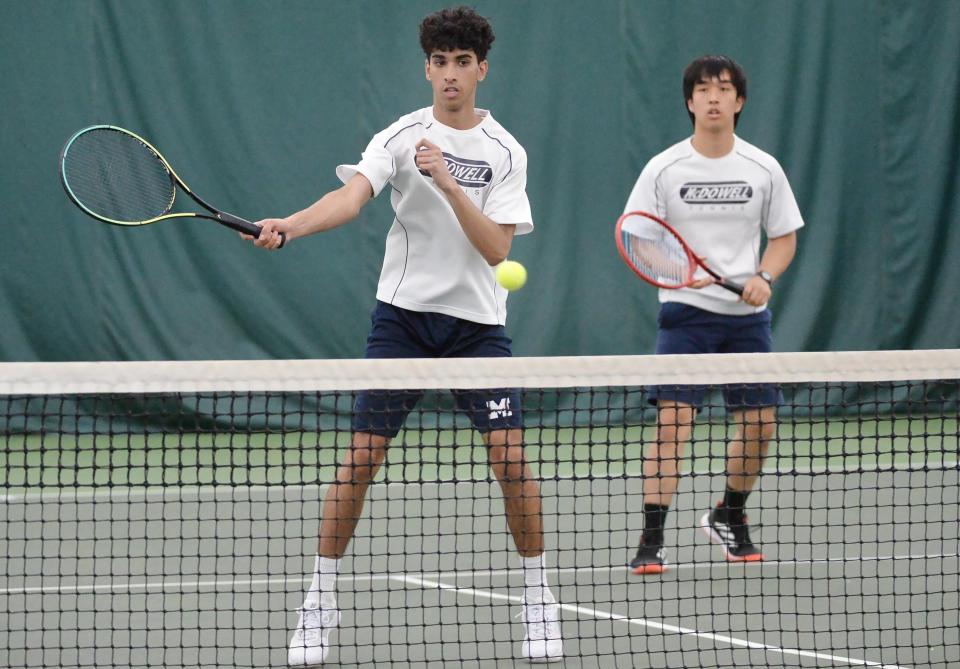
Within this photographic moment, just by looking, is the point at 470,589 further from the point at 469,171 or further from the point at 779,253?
the point at 779,253

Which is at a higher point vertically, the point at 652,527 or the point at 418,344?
the point at 418,344

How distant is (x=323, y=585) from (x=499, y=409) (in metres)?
0.53

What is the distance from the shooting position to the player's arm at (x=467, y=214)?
265 centimetres

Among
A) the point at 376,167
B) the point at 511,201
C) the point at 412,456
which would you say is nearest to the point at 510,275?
the point at 511,201

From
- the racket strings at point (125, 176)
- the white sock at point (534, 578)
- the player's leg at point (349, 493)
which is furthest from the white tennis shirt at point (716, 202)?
the racket strings at point (125, 176)

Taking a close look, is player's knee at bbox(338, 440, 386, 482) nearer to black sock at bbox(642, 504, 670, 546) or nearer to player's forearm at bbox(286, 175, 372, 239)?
player's forearm at bbox(286, 175, 372, 239)

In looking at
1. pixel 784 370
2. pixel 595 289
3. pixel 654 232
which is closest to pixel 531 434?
pixel 595 289

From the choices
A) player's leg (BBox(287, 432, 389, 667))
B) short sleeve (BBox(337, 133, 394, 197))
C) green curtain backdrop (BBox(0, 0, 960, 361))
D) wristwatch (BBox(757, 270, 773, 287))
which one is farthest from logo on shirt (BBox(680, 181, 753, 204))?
green curtain backdrop (BBox(0, 0, 960, 361))

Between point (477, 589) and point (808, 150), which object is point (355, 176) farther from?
point (808, 150)

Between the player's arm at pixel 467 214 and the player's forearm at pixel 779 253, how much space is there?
103 centimetres

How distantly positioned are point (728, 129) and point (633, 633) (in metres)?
1.44

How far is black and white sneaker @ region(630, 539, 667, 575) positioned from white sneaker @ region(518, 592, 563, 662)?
A: 1.98 feet

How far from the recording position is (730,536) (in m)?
3.72

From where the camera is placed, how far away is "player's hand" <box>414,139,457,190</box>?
265cm
